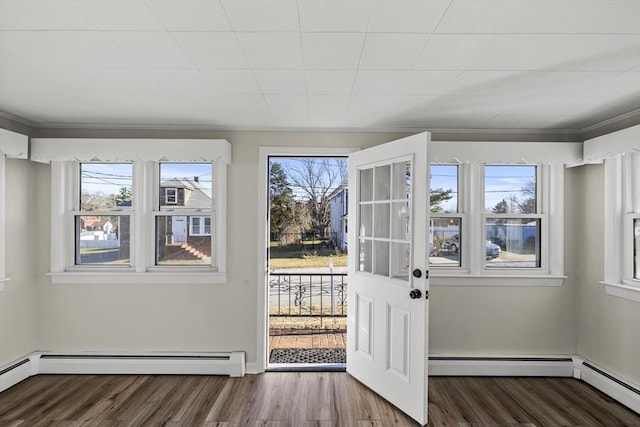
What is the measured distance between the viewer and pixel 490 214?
359 centimetres

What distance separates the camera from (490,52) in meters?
1.89

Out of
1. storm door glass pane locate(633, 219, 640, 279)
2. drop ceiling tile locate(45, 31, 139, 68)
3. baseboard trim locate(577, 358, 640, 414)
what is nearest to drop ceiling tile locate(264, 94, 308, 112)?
drop ceiling tile locate(45, 31, 139, 68)

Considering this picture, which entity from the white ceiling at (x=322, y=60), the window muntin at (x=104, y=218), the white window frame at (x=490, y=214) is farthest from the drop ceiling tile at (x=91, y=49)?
the white window frame at (x=490, y=214)

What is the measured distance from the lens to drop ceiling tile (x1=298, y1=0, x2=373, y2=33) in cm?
147

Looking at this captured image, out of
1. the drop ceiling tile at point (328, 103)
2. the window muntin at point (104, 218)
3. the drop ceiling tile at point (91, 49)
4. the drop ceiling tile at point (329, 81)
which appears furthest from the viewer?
the window muntin at point (104, 218)

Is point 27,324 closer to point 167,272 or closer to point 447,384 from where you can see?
Result: point 167,272

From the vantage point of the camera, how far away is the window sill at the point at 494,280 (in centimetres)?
350

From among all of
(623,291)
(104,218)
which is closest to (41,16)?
(104,218)

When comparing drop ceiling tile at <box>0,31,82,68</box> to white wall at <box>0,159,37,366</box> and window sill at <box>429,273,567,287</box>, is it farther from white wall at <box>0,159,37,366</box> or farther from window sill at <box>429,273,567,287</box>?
window sill at <box>429,273,567,287</box>

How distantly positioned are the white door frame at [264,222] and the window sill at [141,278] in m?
0.37

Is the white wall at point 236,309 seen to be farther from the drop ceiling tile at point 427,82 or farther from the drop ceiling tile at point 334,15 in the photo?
the drop ceiling tile at point 334,15

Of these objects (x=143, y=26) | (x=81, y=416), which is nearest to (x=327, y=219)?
(x=81, y=416)

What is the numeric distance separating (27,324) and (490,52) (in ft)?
14.0

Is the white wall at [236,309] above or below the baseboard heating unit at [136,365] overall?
above
